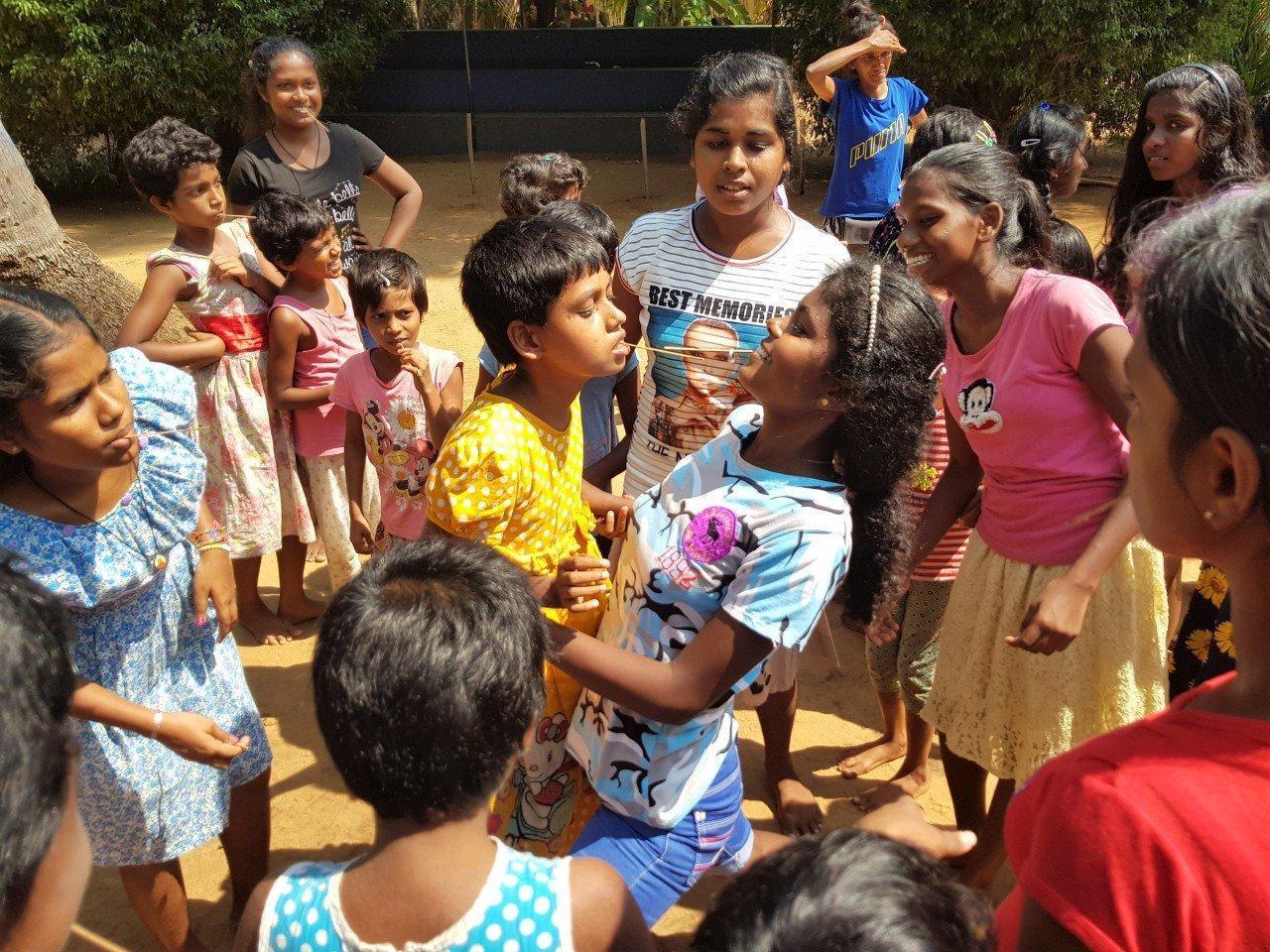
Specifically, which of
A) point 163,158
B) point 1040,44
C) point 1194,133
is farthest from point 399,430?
point 1040,44

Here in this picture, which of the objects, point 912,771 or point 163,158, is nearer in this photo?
point 912,771

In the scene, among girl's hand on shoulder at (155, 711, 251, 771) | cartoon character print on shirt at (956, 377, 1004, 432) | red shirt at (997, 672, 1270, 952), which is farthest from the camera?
cartoon character print on shirt at (956, 377, 1004, 432)

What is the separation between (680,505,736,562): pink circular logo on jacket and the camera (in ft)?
5.97

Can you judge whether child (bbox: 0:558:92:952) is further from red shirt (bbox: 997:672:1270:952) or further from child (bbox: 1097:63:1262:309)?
child (bbox: 1097:63:1262:309)

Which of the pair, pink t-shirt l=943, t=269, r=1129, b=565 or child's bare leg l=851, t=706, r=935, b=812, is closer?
pink t-shirt l=943, t=269, r=1129, b=565

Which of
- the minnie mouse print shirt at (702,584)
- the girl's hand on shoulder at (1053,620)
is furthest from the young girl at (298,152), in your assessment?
the girl's hand on shoulder at (1053,620)

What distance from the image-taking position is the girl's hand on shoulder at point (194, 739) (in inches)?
79.1

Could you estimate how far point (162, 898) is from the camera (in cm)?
239

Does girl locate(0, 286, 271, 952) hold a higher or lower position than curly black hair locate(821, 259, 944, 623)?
lower

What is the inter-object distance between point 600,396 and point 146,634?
1562mm

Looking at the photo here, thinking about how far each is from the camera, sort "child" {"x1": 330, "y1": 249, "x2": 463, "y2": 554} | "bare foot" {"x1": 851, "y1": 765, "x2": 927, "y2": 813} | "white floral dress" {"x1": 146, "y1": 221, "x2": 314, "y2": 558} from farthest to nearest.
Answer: "white floral dress" {"x1": 146, "y1": 221, "x2": 314, "y2": 558}
"child" {"x1": 330, "y1": 249, "x2": 463, "y2": 554}
"bare foot" {"x1": 851, "y1": 765, "x2": 927, "y2": 813}

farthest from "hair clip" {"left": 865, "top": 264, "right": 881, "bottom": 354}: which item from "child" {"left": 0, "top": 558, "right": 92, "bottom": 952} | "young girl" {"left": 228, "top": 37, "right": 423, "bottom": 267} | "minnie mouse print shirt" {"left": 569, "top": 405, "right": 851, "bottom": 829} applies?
"young girl" {"left": 228, "top": 37, "right": 423, "bottom": 267}

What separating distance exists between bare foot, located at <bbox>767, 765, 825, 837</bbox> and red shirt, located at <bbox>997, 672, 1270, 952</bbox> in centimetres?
210

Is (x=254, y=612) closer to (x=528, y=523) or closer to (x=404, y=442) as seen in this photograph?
(x=404, y=442)
